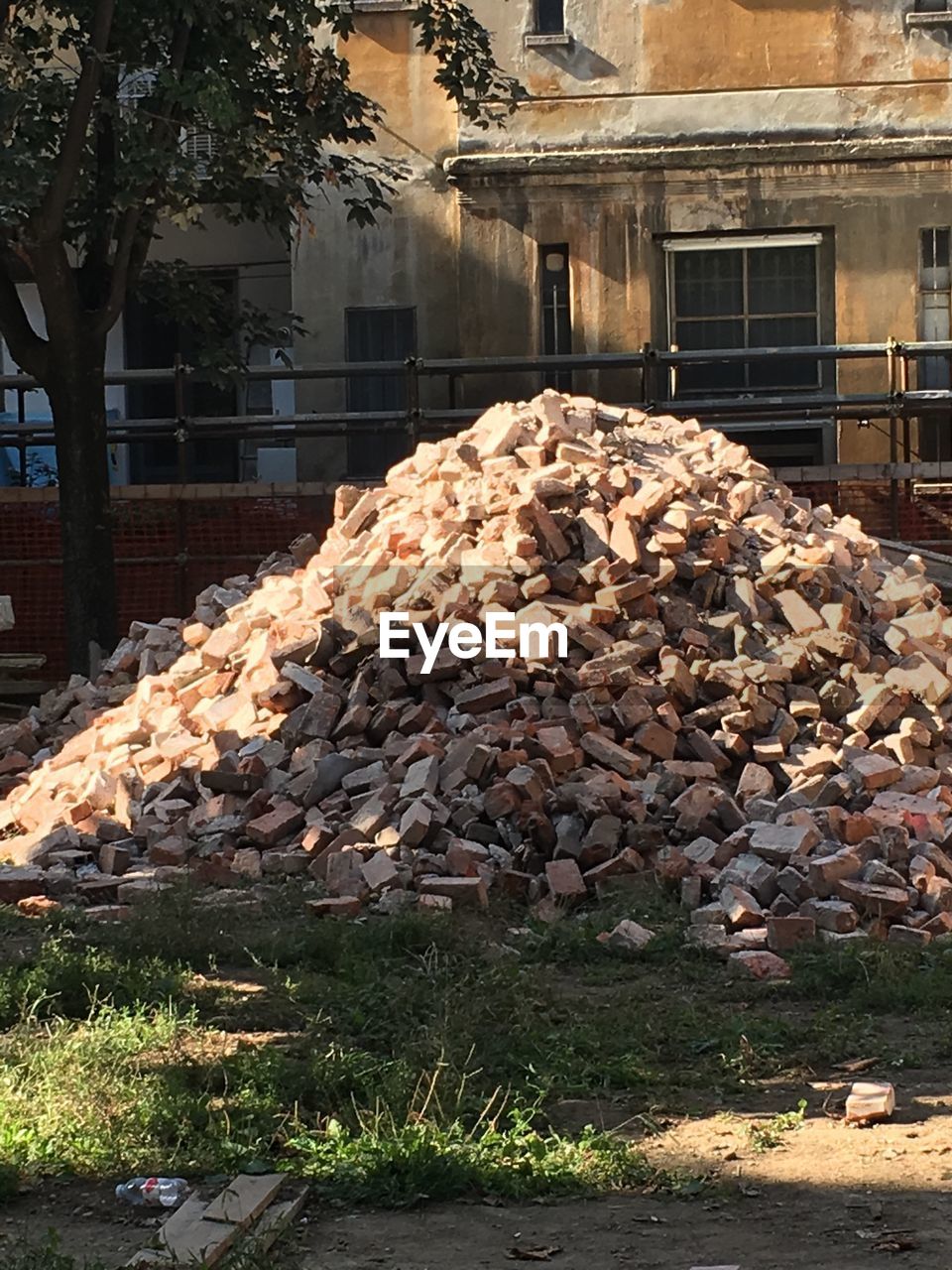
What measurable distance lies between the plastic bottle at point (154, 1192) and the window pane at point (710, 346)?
1630 centimetres

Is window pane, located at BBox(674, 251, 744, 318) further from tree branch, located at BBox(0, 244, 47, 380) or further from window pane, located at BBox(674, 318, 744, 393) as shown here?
tree branch, located at BBox(0, 244, 47, 380)

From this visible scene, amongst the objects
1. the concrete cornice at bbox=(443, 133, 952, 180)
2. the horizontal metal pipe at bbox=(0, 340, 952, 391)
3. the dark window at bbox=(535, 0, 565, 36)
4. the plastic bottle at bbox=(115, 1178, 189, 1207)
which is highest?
the dark window at bbox=(535, 0, 565, 36)

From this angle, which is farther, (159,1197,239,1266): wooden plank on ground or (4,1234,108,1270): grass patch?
(159,1197,239,1266): wooden plank on ground

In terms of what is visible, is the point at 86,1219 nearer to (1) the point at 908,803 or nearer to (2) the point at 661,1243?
(2) the point at 661,1243

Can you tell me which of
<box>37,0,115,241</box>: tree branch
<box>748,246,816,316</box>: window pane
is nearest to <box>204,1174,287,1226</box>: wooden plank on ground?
<box>37,0,115,241</box>: tree branch

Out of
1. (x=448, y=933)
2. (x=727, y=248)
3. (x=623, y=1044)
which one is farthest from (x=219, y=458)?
(x=623, y=1044)

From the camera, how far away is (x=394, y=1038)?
7160 mm

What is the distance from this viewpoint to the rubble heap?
9.77 m

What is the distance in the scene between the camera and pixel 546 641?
36.2 feet

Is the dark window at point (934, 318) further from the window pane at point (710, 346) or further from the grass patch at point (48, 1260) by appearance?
the grass patch at point (48, 1260)

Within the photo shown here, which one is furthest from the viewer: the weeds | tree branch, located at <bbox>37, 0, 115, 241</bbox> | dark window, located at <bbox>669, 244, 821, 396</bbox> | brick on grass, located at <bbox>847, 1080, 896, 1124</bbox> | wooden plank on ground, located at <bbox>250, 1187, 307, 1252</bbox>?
dark window, located at <bbox>669, 244, 821, 396</bbox>

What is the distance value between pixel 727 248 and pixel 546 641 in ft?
36.8

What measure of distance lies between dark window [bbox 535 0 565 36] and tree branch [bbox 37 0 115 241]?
8649 millimetres

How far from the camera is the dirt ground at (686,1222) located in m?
5.17
